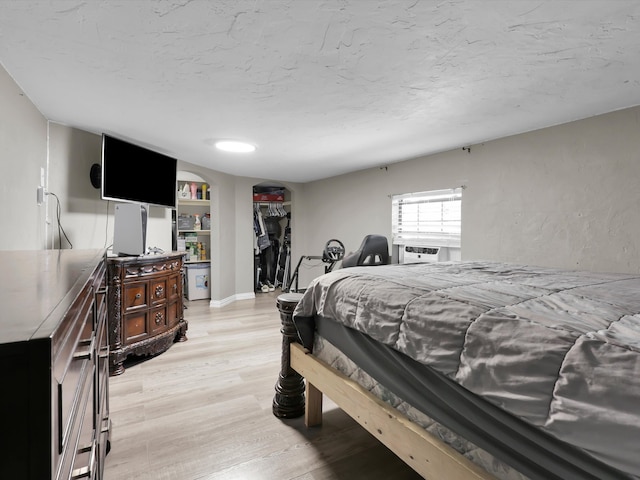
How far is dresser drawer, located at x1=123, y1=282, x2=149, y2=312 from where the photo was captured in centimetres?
270

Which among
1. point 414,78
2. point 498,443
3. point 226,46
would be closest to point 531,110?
point 414,78

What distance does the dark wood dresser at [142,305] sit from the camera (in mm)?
2625

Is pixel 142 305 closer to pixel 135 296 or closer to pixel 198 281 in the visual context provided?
pixel 135 296

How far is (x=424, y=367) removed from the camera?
112 centimetres

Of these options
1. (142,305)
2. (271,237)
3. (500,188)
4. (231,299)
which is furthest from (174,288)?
(271,237)

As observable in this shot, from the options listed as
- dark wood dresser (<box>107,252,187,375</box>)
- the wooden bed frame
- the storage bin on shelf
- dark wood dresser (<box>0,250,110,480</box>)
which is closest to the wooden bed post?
the wooden bed frame

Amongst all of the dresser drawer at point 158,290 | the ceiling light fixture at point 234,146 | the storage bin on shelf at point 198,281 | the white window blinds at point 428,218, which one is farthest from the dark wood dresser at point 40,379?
the storage bin on shelf at point 198,281

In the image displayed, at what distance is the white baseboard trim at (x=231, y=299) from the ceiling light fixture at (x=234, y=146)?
240 cm

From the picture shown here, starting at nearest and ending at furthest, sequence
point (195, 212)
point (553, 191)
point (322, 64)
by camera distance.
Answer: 1. point (322, 64)
2. point (553, 191)
3. point (195, 212)

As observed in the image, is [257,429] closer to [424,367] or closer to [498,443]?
[424,367]

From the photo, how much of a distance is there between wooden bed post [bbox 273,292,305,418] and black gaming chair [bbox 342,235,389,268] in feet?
5.99

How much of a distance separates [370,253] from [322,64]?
241cm

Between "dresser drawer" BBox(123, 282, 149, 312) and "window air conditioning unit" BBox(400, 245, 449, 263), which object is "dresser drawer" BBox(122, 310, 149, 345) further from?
"window air conditioning unit" BBox(400, 245, 449, 263)

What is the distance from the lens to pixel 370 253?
149 inches
